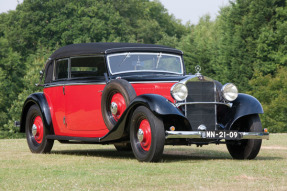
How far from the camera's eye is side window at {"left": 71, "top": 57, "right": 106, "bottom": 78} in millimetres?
10949

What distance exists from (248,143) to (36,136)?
4737 mm

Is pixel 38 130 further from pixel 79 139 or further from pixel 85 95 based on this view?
pixel 85 95

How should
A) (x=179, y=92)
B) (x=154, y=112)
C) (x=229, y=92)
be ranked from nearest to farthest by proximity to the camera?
1. (x=154, y=112)
2. (x=179, y=92)
3. (x=229, y=92)

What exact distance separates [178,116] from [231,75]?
126 ft

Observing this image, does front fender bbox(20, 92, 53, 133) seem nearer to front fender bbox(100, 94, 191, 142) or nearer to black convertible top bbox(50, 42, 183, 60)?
black convertible top bbox(50, 42, 183, 60)

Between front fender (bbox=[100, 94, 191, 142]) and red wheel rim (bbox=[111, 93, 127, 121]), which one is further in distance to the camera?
red wheel rim (bbox=[111, 93, 127, 121])

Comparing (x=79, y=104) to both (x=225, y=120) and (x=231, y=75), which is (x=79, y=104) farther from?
(x=231, y=75)

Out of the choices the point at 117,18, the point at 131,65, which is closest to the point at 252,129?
the point at 131,65

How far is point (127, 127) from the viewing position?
9773mm

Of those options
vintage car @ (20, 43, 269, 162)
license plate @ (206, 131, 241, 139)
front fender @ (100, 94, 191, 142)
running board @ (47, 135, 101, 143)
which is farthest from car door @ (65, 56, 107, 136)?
license plate @ (206, 131, 241, 139)

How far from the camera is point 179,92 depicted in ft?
30.7

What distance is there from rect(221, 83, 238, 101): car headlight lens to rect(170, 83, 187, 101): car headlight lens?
0.77 meters

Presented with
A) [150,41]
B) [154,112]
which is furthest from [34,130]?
[150,41]

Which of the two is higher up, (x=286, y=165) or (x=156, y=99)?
(x=156, y=99)
